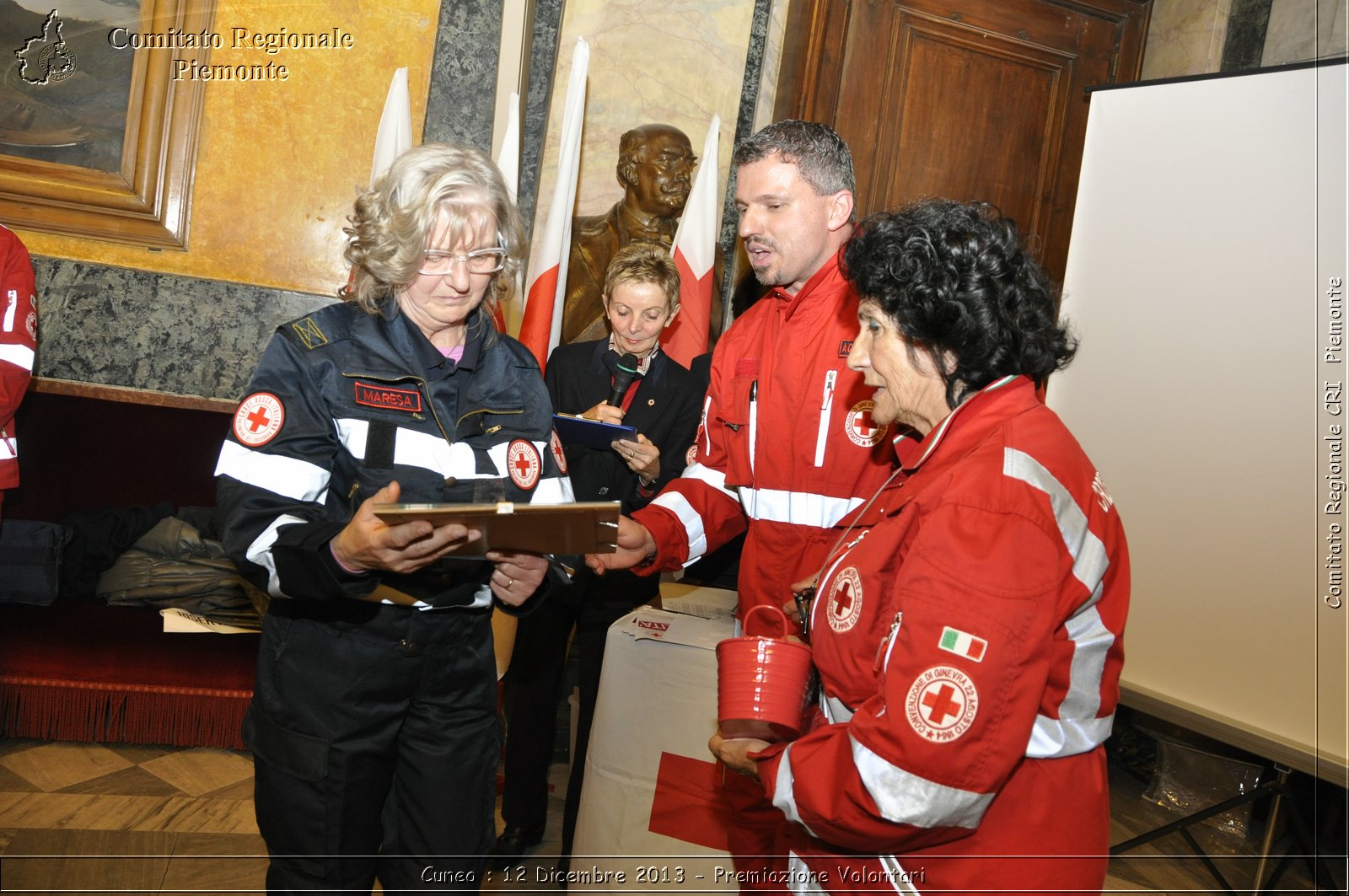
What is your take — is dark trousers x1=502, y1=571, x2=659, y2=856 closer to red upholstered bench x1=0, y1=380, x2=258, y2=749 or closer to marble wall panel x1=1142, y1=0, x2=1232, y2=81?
red upholstered bench x1=0, y1=380, x2=258, y2=749

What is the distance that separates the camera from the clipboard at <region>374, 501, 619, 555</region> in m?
1.26

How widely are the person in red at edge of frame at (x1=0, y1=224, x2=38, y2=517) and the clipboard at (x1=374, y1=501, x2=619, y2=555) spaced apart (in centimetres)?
218

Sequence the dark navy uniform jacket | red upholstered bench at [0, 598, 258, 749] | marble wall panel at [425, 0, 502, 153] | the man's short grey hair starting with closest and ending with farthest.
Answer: the dark navy uniform jacket
the man's short grey hair
red upholstered bench at [0, 598, 258, 749]
marble wall panel at [425, 0, 502, 153]

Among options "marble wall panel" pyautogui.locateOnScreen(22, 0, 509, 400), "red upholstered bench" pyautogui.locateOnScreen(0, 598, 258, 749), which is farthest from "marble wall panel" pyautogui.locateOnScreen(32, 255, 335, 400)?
"red upholstered bench" pyautogui.locateOnScreen(0, 598, 258, 749)

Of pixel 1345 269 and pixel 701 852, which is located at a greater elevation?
pixel 1345 269

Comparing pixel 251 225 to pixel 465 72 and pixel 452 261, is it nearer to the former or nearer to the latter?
pixel 465 72

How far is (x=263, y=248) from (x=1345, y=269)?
3.74m

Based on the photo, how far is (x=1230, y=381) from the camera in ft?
11.2

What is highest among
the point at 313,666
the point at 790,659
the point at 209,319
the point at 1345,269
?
the point at 1345,269

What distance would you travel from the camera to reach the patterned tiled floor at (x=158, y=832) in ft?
8.45

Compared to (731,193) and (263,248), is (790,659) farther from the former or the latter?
(731,193)

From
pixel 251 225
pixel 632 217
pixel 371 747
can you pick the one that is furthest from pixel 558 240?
pixel 371 747

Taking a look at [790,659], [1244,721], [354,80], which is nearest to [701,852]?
[790,659]

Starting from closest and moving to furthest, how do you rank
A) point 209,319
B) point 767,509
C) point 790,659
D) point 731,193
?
point 790,659, point 767,509, point 209,319, point 731,193
